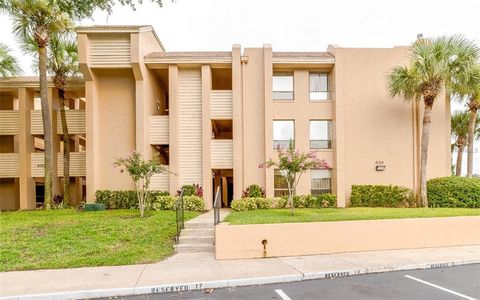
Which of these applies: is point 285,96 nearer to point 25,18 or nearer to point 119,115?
point 119,115

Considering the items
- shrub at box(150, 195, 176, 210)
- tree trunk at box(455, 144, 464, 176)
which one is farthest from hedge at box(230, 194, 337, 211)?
tree trunk at box(455, 144, 464, 176)

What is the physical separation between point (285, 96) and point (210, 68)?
4350mm

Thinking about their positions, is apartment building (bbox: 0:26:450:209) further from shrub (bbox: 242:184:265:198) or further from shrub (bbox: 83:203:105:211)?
shrub (bbox: 83:203:105:211)

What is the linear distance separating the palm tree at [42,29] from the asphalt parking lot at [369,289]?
12.9m

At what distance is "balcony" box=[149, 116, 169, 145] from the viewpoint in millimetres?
17016

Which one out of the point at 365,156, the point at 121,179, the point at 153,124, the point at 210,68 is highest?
the point at 210,68

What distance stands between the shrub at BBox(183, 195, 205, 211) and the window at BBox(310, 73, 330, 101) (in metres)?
8.25

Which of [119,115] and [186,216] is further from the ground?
[119,115]

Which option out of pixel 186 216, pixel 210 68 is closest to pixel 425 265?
pixel 186 216

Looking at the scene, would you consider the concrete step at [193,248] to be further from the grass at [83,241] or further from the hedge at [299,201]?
the hedge at [299,201]

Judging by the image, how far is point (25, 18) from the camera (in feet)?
50.3

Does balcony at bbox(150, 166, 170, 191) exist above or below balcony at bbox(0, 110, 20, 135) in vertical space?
below

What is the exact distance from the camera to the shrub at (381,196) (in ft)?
55.1

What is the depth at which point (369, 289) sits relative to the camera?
20.6 feet
